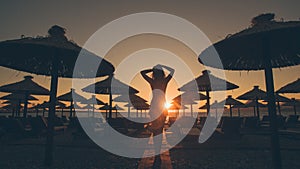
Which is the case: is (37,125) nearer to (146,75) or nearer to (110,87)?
(110,87)

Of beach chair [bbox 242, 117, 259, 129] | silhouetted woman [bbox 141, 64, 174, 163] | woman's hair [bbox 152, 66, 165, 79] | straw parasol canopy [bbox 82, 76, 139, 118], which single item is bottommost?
beach chair [bbox 242, 117, 259, 129]

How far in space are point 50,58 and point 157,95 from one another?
327 cm

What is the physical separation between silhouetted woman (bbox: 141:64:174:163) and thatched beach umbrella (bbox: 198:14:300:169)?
106cm

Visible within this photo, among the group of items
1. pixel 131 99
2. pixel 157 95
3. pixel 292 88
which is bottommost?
pixel 157 95

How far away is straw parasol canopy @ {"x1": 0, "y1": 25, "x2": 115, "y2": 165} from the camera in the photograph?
4.70 meters

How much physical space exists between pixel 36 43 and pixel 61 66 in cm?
223

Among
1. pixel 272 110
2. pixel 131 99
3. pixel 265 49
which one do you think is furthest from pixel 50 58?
pixel 131 99

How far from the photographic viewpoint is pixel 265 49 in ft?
14.9

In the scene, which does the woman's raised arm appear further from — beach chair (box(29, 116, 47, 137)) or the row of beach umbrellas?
beach chair (box(29, 116, 47, 137))

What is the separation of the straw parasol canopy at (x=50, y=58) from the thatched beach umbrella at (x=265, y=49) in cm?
293

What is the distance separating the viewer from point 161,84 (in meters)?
4.82

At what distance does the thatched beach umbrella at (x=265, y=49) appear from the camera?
164 inches

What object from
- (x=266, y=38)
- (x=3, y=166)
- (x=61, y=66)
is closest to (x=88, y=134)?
(x=61, y=66)

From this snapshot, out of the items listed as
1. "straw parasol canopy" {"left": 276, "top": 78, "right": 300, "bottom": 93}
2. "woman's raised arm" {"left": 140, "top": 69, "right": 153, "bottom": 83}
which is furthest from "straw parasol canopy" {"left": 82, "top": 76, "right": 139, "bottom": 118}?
"straw parasol canopy" {"left": 276, "top": 78, "right": 300, "bottom": 93}
